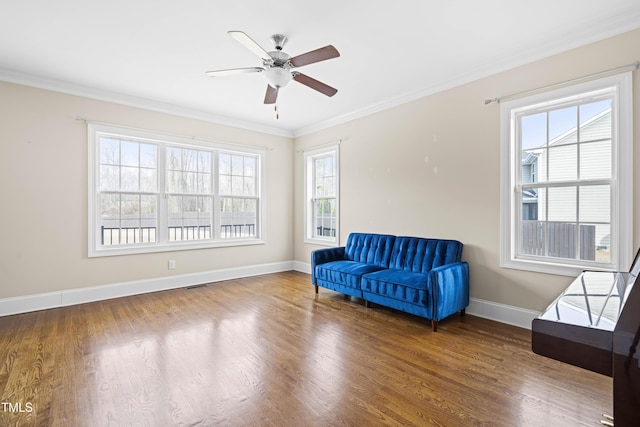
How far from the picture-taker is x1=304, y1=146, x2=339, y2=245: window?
18.1 ft

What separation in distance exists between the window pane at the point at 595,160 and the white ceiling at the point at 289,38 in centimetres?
96

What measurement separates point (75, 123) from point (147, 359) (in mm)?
3335

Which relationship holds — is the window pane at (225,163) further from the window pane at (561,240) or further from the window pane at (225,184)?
the window pane at (561,240)

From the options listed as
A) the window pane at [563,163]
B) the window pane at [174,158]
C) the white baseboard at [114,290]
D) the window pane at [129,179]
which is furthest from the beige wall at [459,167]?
the window pane at [129,179]

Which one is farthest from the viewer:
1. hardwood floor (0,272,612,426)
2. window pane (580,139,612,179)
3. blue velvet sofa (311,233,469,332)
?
blue velvet sofa (311,233,469,332)

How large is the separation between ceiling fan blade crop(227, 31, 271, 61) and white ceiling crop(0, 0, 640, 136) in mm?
286

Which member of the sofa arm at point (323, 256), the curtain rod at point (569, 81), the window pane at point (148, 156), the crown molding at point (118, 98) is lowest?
the sofa arm at point (323, 256)

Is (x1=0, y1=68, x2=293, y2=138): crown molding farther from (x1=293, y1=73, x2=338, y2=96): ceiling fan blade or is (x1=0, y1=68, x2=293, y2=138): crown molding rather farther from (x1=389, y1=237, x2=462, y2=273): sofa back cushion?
(x1=389, y1=237, x2=462, y2=273): sofa back cushion

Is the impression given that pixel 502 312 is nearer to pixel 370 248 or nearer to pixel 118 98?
pixel 370 248

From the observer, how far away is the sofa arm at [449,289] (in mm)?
3053

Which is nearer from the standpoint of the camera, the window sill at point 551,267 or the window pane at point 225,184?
the window sill at point 551,267

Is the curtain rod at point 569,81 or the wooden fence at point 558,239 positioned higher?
the curtain rod at point 569,81

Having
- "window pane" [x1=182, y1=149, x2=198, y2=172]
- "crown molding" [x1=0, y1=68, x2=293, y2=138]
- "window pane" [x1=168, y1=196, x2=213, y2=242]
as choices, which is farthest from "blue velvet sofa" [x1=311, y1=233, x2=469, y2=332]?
"crown molding" [x1=0, y1=68, x2=293, y2=138]

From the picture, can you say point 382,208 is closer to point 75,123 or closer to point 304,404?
point 304,404
